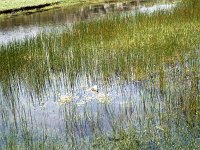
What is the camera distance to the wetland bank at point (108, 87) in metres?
7.79

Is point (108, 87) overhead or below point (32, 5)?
below

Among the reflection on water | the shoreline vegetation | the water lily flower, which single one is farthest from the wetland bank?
the shoreline vegetation

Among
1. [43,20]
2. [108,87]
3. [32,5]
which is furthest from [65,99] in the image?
[32,5]

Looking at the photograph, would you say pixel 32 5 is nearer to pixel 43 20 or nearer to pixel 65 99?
pixel 43 20

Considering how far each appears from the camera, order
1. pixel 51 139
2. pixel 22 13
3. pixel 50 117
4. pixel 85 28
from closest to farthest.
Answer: pixel 51 139, pixel 50 117, pixel 85 28, pixel 22 13

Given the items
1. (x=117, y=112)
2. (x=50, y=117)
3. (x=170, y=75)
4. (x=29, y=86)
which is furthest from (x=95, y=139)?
(x=29, y=86)

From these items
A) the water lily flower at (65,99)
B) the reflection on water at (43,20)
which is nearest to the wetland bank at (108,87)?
the water lily flower at (65,99)

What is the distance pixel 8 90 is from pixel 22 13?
29.6m

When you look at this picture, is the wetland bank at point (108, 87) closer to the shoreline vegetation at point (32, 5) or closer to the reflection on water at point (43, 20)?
the reflection on water at point (43, 20)

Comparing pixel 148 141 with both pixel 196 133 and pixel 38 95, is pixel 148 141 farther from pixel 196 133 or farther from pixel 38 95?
pixel 38 95

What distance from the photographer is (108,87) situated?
11266 millimetres

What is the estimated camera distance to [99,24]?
18.8m

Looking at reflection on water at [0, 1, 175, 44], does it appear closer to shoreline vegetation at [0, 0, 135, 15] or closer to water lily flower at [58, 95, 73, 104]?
shoreline vegetation at [0, 0, 135, 15]

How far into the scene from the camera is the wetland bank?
7789 mm
